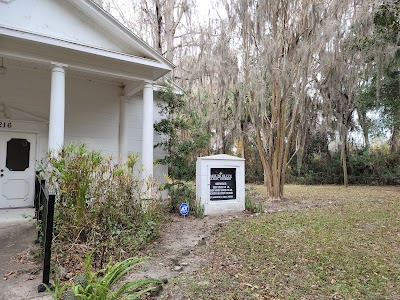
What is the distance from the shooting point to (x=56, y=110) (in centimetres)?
602

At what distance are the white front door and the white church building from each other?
0.07 ft

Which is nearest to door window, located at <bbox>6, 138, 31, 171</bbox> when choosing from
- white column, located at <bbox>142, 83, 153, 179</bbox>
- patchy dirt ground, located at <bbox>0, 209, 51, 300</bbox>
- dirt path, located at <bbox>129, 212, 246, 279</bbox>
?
patchy dirt ground, located at <bbox>0, 209, 51, 300</bbox>

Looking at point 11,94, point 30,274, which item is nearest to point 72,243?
point 30,274

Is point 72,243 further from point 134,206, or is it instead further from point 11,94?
point 11,94

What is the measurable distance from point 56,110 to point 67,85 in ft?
7.45

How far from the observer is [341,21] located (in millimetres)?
8203

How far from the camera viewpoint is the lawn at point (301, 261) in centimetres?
296

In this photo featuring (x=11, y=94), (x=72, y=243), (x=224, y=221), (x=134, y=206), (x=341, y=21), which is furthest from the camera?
(x=341, y=21)

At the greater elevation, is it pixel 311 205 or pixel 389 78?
pixel 389 78

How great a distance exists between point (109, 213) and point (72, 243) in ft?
2.19

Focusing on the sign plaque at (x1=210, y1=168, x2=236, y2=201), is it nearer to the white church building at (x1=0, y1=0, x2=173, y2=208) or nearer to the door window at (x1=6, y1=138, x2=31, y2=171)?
the white church building at (x1=0, y1=0, x2=173, y2=208)

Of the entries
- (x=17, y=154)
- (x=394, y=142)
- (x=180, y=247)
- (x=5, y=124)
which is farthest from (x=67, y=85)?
(x=394, y=142)

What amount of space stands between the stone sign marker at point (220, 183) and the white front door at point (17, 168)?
440cm

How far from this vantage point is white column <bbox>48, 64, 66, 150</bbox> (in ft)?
19.5
